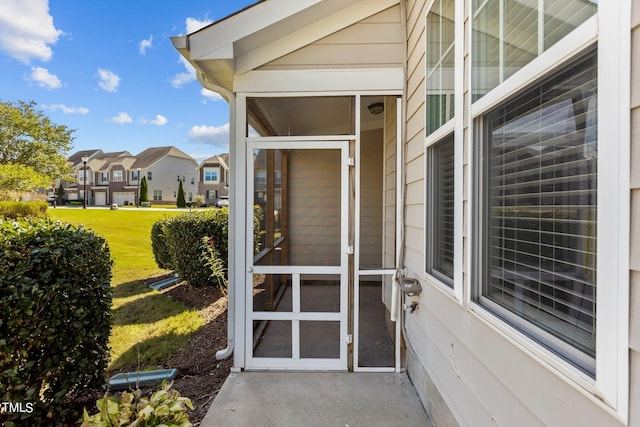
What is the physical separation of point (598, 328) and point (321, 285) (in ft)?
→ 7.38

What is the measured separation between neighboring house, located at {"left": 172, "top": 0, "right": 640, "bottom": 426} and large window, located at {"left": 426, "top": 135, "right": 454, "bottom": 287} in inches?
0.6

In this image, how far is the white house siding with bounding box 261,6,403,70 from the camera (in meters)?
2.91

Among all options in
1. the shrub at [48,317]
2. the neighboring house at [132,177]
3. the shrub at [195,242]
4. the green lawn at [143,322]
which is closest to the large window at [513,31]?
the shrub at [48,317]

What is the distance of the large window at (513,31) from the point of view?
1060 millimetres

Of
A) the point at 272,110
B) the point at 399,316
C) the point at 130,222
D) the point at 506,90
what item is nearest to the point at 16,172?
the point at 130,222

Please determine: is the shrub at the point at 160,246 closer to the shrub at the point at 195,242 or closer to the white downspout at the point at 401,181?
the shrub at the point at 195,242

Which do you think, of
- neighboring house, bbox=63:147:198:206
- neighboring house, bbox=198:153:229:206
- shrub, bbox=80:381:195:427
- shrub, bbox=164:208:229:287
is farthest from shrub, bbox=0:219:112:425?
neighboring house, bbox=198:153:229:206

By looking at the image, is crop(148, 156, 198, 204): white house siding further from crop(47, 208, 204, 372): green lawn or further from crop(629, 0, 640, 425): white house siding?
crop(629, 0, 640, 425): white house siding

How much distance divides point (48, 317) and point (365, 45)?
3.13m

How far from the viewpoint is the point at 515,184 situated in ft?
4.50

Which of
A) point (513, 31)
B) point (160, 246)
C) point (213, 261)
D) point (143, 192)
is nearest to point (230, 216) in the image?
point (213, 261)

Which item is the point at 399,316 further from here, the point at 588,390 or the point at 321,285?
the point at 588,390

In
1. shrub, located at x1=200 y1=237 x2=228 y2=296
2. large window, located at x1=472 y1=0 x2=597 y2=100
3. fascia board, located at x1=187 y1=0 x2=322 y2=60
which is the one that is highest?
fascia board, located at x1=187 y1=0 x2=322 y2=60

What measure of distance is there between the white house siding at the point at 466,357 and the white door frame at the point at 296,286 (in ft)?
1.84
